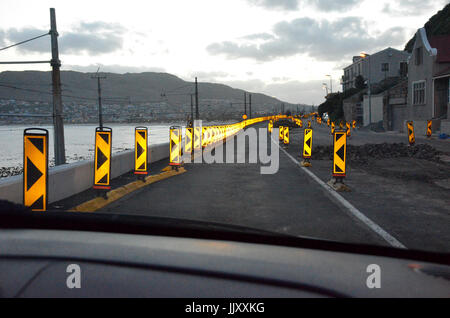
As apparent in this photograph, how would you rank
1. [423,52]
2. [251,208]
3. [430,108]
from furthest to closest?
[423,52]
[430,108]
[251,208]

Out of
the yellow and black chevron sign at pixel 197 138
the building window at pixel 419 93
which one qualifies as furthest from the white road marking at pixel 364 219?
the building window at pixel 419 93

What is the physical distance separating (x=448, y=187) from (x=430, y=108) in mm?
34167

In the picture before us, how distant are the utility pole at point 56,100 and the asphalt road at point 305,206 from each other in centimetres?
522

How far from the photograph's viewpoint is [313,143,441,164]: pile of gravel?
1825cm

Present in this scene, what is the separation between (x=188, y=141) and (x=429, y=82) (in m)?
32.4

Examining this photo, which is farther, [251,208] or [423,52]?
[423,52]

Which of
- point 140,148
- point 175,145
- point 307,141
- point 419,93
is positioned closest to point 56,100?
point 175,145

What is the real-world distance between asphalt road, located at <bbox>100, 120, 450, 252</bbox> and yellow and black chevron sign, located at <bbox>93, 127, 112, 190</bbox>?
0.50 metres

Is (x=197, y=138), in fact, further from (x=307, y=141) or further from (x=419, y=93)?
(x=419, y=93)

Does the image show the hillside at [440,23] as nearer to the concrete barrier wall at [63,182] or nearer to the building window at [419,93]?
the building window at [419,93]

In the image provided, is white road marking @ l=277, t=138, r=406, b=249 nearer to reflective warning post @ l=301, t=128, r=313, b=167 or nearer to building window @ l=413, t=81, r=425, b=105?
reflective warning post @ l=301, t=128, r=313, b=167
